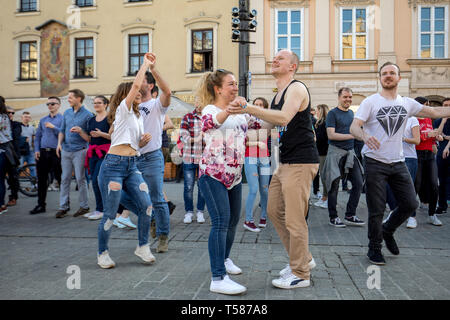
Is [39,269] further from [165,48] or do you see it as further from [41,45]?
[41,45]

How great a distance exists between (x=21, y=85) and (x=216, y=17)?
1109 cm

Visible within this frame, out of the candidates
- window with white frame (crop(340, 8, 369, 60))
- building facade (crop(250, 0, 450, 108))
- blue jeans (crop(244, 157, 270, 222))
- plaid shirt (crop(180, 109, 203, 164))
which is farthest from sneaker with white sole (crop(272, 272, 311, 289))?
window with white frame (crop(340, 8, 369, 60))

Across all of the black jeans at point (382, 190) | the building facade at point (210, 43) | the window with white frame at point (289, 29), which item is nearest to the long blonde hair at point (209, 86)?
the black jeans at point (382, 190)

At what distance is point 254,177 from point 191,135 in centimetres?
112

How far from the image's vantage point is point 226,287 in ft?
10.5

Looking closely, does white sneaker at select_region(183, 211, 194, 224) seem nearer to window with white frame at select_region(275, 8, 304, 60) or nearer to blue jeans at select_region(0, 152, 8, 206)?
blue jeans at select_region(0, 152, 8, 206)

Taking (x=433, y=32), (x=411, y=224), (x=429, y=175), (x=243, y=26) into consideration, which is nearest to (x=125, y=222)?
(x=411, y=224)

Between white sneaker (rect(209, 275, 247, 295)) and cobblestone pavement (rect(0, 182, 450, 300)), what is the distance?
45 mm

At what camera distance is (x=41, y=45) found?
2145 cm

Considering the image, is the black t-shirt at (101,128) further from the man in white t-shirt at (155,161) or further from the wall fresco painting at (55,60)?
the wall fresco painting at (55,60)

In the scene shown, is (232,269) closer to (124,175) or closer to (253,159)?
(124,175)

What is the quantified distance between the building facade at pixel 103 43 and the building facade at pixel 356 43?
2.01 meters

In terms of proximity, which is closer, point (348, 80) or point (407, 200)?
point (407, 200)
